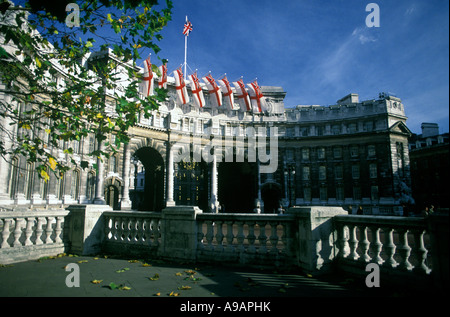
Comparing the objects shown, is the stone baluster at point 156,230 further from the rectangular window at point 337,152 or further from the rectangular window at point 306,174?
the rectangular window at point 337,152

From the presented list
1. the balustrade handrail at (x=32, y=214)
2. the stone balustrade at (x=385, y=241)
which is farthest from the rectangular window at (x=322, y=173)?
the balustrade handrail at (x=32, y=214)

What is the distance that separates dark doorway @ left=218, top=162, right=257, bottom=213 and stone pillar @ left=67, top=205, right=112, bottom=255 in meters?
37.1

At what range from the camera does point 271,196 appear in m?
46.2

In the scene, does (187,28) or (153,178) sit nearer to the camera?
(187,28)

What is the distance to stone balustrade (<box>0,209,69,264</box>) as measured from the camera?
6.62m

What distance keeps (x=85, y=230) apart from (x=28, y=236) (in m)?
1.40

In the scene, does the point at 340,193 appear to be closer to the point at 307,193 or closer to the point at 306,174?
the point at 307,193

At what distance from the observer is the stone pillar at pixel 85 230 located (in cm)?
793

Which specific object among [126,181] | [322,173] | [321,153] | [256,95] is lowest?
[126,181]

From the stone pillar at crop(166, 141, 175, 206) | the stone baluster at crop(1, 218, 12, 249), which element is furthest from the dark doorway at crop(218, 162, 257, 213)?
the stone baluster at crop(1, 218, 12, 249)

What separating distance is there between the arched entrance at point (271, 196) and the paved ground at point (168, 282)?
39.8m

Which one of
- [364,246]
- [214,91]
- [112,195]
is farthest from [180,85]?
[364,246]

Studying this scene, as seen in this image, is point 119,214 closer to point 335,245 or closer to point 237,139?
point 335,245

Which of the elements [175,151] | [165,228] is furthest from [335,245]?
[175,151]
